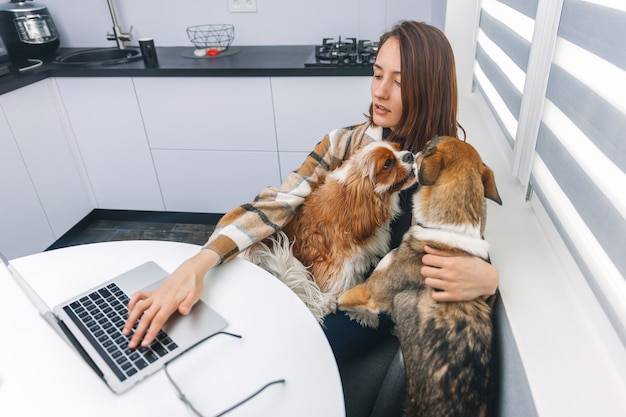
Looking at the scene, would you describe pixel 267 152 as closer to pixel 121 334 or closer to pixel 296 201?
pixel 296 201

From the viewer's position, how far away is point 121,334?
0.93 meters

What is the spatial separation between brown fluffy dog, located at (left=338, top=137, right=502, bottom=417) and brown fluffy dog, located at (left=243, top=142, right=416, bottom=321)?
0.19m

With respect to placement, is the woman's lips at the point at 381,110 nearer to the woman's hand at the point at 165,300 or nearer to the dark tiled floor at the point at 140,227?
the woman's hand at the point at 165,300

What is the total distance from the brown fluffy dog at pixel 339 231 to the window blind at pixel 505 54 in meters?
0.42

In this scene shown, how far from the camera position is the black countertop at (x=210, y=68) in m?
2.29

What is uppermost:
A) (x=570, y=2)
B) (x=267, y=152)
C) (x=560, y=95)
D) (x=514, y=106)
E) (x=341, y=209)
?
(x=570, y=2)

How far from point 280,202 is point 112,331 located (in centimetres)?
64

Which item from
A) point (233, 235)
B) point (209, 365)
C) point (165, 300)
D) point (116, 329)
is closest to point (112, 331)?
point (116, 329)

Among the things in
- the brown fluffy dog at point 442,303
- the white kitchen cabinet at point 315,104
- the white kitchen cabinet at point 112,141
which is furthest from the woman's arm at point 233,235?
the white kitchen cabinet at point 112,141

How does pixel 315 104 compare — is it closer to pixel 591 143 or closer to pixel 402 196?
pixel 402 196

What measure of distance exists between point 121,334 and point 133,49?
2458mm

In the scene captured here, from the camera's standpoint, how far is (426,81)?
124 centimetres

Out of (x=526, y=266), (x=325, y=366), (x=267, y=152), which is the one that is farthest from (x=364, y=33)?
(x=325, y=366)

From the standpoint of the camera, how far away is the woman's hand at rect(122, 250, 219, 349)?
0.92 metres
